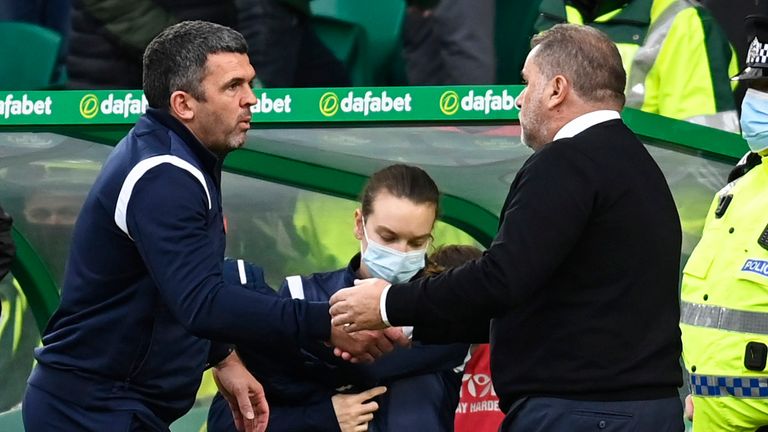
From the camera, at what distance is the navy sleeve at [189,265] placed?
168 inches

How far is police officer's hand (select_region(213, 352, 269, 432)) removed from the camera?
15.6ft

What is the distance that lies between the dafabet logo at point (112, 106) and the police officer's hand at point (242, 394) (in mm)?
1539

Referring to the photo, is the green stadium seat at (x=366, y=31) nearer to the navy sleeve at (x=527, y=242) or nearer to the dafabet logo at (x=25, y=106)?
the dafabet logo at (x=25, y=106)

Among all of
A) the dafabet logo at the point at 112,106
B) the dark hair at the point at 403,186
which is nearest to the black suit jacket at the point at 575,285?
the dark hair at the point at 403,186

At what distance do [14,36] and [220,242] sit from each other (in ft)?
9.56

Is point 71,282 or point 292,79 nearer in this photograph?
point 71,282

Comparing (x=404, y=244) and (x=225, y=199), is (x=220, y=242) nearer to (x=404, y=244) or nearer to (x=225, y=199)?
(x=404, y=244)

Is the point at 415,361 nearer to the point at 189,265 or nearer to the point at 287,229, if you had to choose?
the point at 189,265

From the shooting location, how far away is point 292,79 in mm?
6945

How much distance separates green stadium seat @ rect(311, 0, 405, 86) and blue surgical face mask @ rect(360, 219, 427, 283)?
7.28ft

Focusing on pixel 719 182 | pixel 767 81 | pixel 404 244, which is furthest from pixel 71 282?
pixel 719 182

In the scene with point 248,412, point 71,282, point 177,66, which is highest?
point 177,66

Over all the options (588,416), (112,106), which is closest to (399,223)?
(588,416)

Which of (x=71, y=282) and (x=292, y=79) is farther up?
(x=292, y=79)
